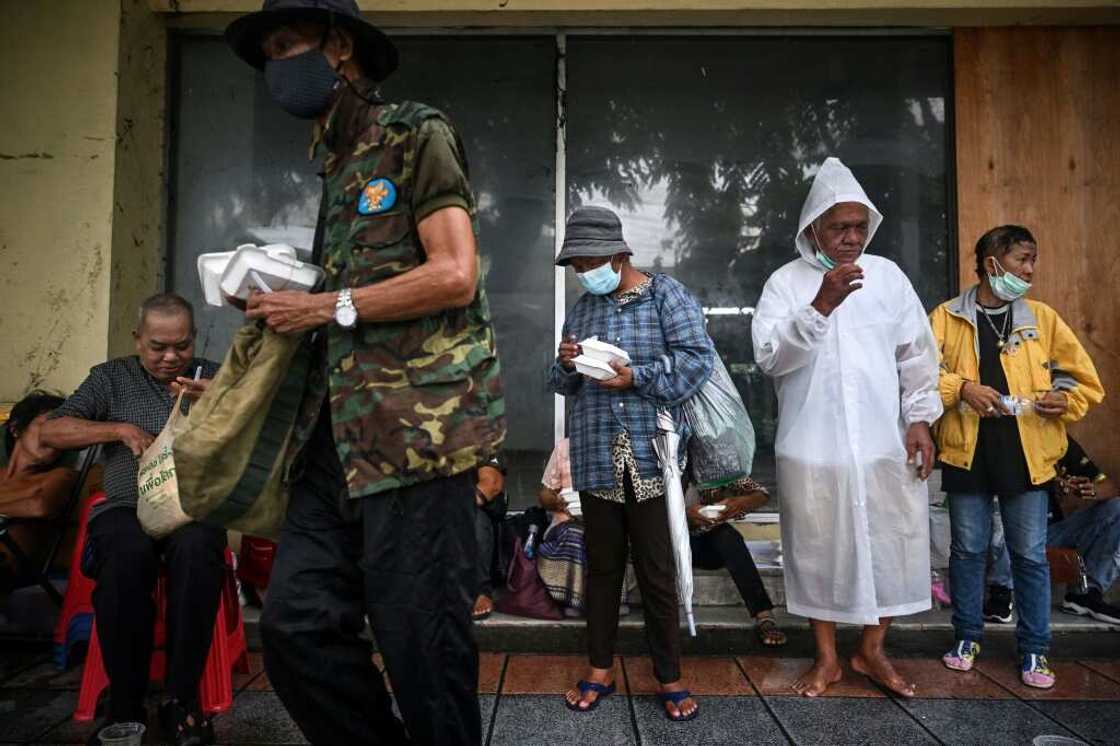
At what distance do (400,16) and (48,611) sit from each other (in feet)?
12.8

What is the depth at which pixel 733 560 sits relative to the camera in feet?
12.9

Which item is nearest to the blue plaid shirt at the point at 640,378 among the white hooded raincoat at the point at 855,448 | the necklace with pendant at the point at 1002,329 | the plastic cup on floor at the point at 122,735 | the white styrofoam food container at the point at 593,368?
the white styrofoam food container at the point at 593,368

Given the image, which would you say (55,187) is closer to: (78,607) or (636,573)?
(78,607)

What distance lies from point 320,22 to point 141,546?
208 centimetres

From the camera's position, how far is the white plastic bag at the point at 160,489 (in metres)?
2.82

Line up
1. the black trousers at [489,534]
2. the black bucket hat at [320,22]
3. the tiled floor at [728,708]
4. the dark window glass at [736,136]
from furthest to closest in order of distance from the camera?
1. the dark window glass at [736,136]
2. the black trousers at [489,534]
3. the tiled floor at [728,708]
4. the black bucket hat at [320,22]

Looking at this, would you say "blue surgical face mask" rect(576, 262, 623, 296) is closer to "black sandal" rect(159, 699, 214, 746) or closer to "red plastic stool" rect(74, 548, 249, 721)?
"red plastic stool" rect(74, 548, 249, 721)

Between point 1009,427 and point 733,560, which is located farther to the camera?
point 733,560

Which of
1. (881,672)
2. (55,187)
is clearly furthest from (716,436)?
(55,187)

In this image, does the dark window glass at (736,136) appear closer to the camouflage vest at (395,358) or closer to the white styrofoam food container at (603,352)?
the white styrofoam food container at (603,352)

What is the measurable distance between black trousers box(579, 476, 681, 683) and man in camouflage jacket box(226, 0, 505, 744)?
1.32m

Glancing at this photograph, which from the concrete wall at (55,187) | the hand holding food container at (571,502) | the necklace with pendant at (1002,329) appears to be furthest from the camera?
the concrete wall at (55,187)

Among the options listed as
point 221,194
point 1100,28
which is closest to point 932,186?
point 1100,28

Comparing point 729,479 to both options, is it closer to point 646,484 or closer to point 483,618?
point 646,484
